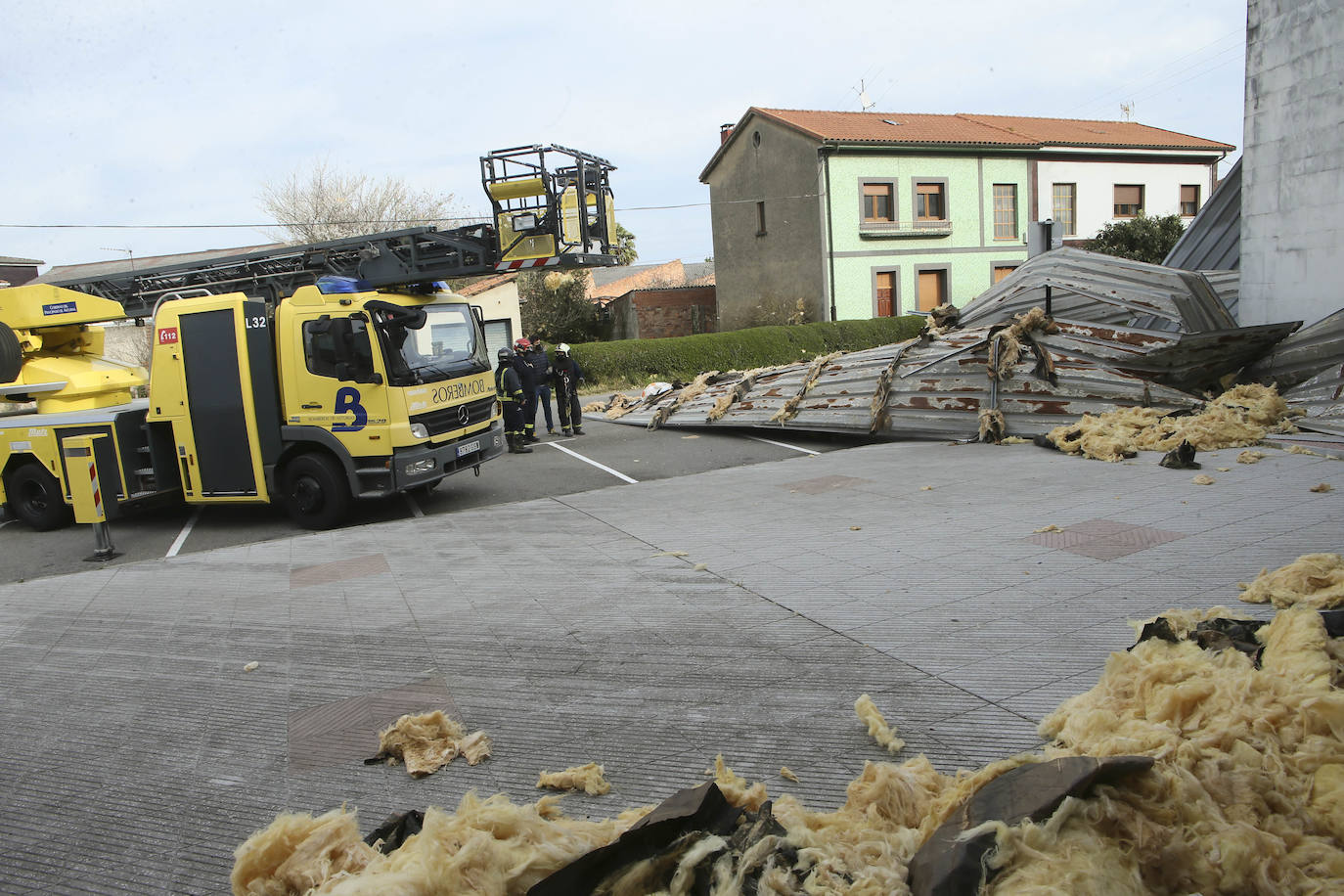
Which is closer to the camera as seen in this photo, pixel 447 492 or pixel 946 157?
pixel 447 492

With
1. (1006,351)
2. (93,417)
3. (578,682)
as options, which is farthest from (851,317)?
(578,682)

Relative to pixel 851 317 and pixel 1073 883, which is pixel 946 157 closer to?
pixel 851 317

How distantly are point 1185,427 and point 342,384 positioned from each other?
30.7 ft

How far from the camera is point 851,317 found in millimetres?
31266

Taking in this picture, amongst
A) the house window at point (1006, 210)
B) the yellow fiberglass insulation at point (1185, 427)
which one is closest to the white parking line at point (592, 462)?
the yellow fiberglass insulation at point (1185, 427)

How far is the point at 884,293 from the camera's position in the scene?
3222 centimetres

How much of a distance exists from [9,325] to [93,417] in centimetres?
225

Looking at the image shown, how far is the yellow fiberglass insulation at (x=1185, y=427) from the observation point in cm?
920

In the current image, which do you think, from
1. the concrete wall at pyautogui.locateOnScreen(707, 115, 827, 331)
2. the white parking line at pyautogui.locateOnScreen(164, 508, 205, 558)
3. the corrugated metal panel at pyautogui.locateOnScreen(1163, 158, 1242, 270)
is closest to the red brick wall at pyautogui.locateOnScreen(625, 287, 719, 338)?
the concrete wall at pyautogui.locateOnScreen(707, 115, 827, 331)

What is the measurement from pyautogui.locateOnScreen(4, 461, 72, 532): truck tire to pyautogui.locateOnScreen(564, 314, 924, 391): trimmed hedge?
51.5 ft

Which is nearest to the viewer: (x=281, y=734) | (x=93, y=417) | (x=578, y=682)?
(x=281, y=734)

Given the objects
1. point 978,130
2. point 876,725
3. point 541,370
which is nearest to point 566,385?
point 541,370

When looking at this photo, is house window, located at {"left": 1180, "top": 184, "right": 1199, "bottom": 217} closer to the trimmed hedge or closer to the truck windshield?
the trimmed hedge

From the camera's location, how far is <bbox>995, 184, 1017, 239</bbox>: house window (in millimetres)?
33125
